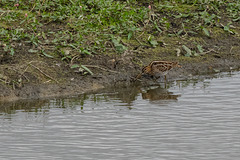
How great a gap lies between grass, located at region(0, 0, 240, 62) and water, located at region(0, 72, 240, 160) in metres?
1.71

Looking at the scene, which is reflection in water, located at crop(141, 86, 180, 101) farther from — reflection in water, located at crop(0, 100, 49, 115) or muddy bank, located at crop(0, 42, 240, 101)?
reflection in water, located at crop(0, 100, 49, 115)

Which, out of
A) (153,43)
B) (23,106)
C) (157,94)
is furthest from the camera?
(153,43)

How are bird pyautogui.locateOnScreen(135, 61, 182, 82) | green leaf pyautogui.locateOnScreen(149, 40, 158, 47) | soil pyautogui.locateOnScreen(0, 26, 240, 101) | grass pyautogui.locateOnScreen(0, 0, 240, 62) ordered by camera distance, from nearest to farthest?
soil pyautogui.locateOnScreen(0, 26, 240, 101) → bird pyautogui.locateOnScreen(135, 61, 182, 82) → grass pyautogui.locateOnScreen(0, 0, 240, 62) → green leaf pyautogui.locateOnScreen(149, 40, 158, 47)

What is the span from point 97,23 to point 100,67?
1963 millimetres

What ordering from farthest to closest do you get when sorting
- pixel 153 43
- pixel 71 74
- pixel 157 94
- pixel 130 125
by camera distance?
pixel 153 43
pixel 71 74
pixel 157 94
pixel 130 125

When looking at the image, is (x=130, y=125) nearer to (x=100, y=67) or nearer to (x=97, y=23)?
(x=100, y=67)

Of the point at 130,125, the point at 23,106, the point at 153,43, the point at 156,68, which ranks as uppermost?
the point at 153,43

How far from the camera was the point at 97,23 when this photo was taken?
15227mm

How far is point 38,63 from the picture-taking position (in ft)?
43.0

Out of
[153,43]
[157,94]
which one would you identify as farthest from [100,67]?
[153,43]

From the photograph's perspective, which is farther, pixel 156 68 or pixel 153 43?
pixel 153 43

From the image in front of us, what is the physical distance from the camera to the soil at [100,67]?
1235 cm

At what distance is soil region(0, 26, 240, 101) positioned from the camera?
12.3 m

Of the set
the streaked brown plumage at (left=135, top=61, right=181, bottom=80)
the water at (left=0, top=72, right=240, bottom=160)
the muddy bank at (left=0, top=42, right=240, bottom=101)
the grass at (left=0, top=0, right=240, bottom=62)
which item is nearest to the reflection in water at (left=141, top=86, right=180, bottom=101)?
the water at (left=0, top=72, right=240, bottom=160)
